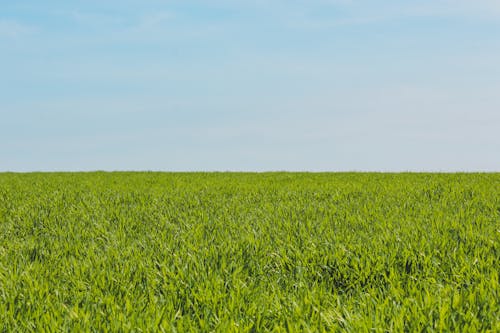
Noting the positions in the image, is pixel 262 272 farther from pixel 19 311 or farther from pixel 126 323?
pixel 19 311

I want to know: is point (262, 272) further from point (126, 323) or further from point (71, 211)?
point (71, 211)

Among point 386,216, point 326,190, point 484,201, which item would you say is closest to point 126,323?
point 386,216

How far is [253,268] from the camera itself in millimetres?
4309

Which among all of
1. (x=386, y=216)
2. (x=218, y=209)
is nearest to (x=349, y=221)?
(x=386, y=216)

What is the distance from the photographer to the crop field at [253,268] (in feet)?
10.1

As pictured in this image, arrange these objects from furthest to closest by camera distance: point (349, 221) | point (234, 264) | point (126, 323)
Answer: point (349, 221)
point (234, 264)
point (126, 323)

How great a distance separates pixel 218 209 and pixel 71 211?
2.17m

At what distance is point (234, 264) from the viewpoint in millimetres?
4262

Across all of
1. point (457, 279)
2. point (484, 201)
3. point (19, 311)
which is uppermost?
point (484, 201)

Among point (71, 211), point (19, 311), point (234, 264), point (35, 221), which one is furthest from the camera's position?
point (71, 211)

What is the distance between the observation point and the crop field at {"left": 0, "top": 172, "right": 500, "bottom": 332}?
307 cm

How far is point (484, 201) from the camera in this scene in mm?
8227

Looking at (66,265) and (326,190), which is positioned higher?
(326,190)

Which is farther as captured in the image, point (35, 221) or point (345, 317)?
point (35, 221)
